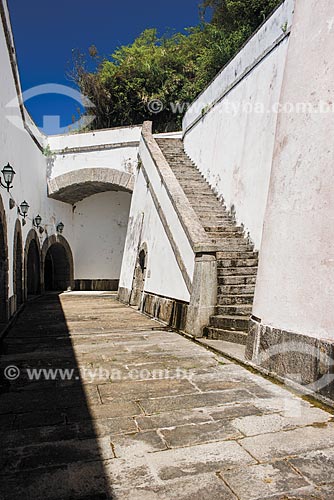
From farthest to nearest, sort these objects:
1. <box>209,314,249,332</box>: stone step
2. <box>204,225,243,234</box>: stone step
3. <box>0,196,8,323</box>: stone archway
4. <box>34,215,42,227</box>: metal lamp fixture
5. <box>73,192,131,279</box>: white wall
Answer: <box>73,192,131,279</box>: white wall < <box>34,215,42,227</box>: metal lamp fixture < <box>204,225,243,234</box>: stone step < <box>0,196,8,323</box>: stone archway < <box>209,314,249,332</box>: stone step

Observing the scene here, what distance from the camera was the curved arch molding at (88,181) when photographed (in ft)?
45.0

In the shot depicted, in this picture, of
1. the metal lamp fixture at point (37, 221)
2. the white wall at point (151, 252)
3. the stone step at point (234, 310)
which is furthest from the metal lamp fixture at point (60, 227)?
the stone step at point (234, 310)

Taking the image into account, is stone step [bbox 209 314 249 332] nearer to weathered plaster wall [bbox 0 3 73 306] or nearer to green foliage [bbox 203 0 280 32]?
weathered plaster wall [bbox 0 3 73 306]

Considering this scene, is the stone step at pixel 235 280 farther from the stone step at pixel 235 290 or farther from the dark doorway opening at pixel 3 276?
the dark doorway opening at pixel 3 276

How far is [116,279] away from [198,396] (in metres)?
14.5

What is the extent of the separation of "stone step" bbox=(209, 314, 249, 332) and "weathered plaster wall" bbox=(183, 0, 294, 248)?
1953mm

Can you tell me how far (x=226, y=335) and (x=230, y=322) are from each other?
8.3 inches

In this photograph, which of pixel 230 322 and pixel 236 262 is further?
pixel 236 262

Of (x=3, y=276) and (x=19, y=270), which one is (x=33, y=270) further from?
(x=3, y=276)

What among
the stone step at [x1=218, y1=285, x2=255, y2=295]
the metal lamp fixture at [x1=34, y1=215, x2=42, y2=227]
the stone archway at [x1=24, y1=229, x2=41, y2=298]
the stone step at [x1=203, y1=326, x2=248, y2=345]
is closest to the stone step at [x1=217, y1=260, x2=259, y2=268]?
the stone step at [x1=218, y1=285, x2=255, y2=295]

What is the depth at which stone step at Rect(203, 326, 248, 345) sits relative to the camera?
5.15m

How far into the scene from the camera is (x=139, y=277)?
10.3 m

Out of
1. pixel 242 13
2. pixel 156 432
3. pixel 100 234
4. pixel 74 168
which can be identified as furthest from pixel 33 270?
pixel 242 13

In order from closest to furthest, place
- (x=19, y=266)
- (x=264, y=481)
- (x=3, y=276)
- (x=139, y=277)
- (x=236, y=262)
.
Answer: (x=264, y=481) → (x=236, y=262) → (x=3, y=276) → (x=19, y=266) → (x=139, y=277)
